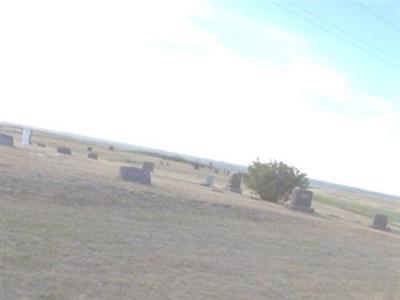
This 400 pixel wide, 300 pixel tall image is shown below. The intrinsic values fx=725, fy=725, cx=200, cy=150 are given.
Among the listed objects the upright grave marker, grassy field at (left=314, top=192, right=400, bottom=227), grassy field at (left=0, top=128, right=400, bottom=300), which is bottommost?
grassy field at (left=0, top=128, right=400, bottom=300)

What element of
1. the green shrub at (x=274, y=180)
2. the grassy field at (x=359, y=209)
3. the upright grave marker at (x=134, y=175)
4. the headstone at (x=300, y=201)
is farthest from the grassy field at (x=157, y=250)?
the grassy field at (x=359, y=209)

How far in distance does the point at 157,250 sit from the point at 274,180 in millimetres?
30673

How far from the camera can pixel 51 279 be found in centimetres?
1198

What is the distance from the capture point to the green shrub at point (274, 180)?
4662 cm

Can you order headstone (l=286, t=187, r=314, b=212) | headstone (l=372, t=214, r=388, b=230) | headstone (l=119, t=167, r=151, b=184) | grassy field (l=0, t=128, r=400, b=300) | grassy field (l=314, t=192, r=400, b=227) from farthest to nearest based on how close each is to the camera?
grassy field (l=314, t=192, r=400, b=227) → headstone (l=372, t=214, r=388, b=230) → headstone (l=286, t=187, r=314, b=212) → headstone (l=119, t=167, r=151, b=184) → grassy field (l=0, t=128, r=400, b=300)

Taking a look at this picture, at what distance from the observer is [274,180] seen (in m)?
47.1

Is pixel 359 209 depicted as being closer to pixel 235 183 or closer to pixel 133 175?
pixel 235 183

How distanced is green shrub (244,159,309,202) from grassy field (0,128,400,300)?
54.4 ft

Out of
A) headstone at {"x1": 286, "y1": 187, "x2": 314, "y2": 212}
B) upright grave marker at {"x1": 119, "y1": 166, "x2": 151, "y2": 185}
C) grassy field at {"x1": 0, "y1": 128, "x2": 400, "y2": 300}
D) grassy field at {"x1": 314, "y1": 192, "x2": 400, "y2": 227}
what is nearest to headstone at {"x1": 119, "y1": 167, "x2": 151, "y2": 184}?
upright grave marker at {"x1": 119, "y1": 166, "x2": 151, "y2": 185}

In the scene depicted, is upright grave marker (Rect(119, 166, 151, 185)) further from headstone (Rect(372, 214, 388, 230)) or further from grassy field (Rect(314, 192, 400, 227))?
grassy field (Rect(314, 192, 400, 227))

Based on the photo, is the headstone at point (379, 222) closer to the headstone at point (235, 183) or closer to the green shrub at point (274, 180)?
the green shrub at point (274, 180)

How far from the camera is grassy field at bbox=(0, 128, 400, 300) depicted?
12766mm

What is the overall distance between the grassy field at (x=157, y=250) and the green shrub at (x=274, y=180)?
54.4ft

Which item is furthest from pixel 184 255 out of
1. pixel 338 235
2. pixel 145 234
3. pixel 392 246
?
pixel 392 246
